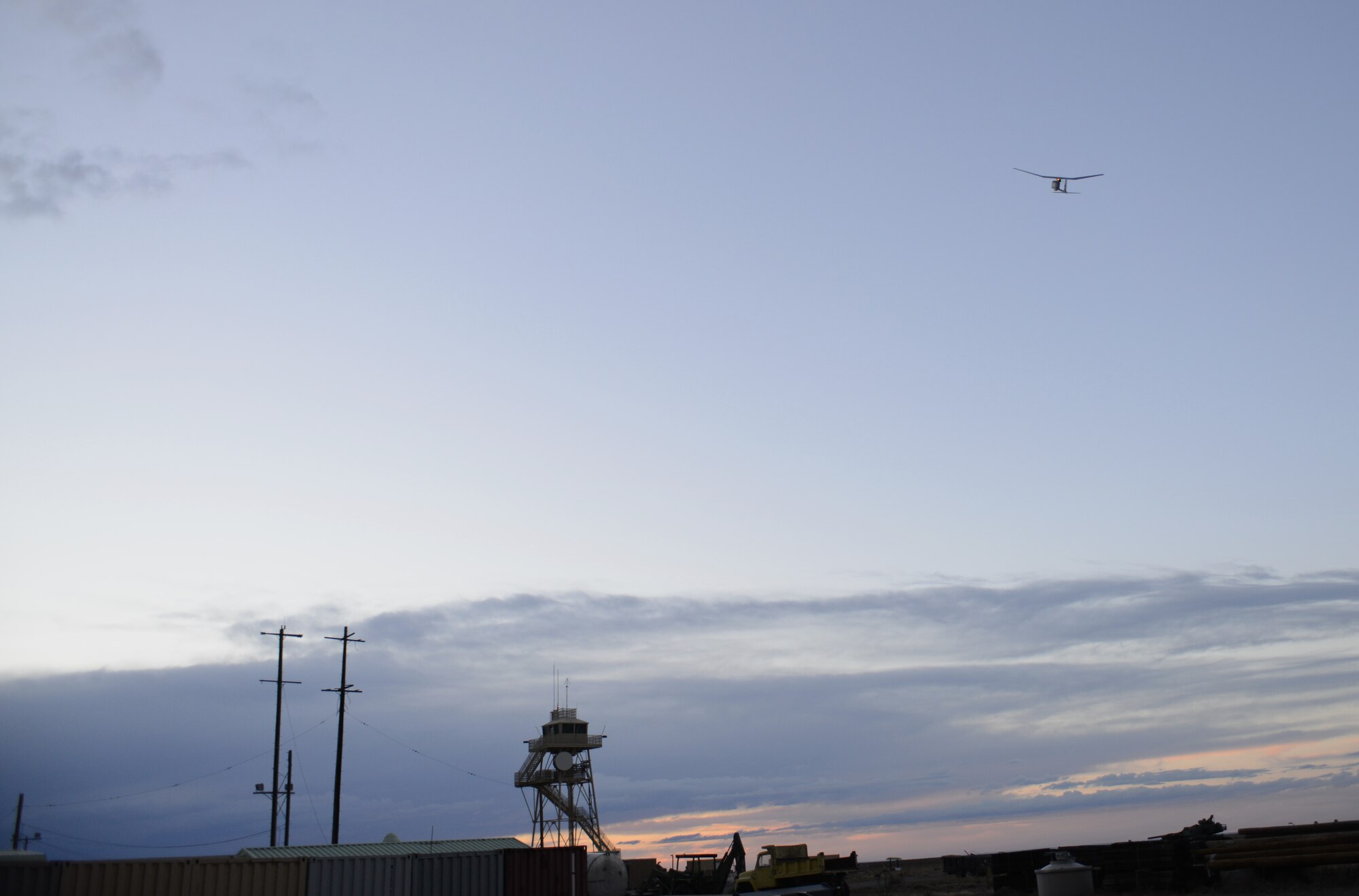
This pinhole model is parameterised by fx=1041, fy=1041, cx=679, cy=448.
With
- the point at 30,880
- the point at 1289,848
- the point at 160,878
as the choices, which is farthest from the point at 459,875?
the point at 1289,848

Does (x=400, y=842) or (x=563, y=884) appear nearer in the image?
(x=563, y=884)

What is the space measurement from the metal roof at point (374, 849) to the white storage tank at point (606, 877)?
3.32 meters

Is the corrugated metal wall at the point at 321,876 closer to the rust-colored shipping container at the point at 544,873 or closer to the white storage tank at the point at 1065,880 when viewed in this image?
the rust-colored shipping container at the point at 544,873

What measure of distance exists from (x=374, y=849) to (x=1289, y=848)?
3380 cm

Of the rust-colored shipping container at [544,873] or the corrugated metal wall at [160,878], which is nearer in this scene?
the corrugated metal wall at [160,878]

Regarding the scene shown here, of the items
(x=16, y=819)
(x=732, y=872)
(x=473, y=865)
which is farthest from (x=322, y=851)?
(x=16, y=819)

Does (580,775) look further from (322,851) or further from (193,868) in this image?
(193,868)

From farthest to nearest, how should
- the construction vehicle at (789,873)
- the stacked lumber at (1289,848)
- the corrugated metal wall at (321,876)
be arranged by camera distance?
the construction vehicle at (789,873) < the stacked lumber at (1289,848) < the corrugated metal wall at (321,876)

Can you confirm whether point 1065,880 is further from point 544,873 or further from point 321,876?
point 321,876

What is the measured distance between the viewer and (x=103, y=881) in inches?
1206

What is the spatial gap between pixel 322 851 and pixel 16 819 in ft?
169

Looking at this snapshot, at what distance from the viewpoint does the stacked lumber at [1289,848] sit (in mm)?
31344

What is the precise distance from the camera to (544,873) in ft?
123

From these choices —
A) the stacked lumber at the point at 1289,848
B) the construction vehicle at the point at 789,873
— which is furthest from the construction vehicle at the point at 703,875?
the stacked lumber at the point at 1289,848
